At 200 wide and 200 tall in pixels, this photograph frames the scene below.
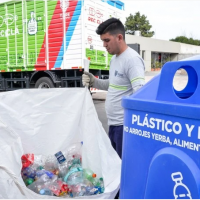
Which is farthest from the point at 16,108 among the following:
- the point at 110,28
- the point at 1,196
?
the point at 110,28

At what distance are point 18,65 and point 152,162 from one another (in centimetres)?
863

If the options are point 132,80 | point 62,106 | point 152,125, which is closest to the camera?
point 152,125

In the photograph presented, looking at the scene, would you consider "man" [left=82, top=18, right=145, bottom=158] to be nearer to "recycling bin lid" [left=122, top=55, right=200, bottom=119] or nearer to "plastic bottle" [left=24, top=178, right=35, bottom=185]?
"plastic bottle" [left=24, top=178, right=35, bottom=185]

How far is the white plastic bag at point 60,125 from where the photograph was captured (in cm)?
213

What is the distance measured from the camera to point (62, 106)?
99.3 inches

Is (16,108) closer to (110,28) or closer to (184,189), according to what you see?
(110,28)

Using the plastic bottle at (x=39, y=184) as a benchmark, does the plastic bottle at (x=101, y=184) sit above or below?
above

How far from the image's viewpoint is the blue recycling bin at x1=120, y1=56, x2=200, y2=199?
93 cm

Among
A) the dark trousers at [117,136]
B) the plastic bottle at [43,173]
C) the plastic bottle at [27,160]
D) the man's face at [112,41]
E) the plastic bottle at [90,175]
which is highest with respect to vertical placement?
the man's face at [112,41]

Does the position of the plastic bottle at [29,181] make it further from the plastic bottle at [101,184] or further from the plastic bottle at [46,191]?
the plastic bottle at [101,184]

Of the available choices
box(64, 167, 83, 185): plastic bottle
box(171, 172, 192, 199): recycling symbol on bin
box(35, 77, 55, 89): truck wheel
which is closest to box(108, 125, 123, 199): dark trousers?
box(64, 167, 83, 185): plastic bottle

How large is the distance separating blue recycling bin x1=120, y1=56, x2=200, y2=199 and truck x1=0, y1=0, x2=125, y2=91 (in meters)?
6.60

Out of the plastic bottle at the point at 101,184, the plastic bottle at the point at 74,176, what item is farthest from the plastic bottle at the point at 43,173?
the plastic bottle at the point at 101,184

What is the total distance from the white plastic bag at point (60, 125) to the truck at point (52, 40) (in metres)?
5.26
